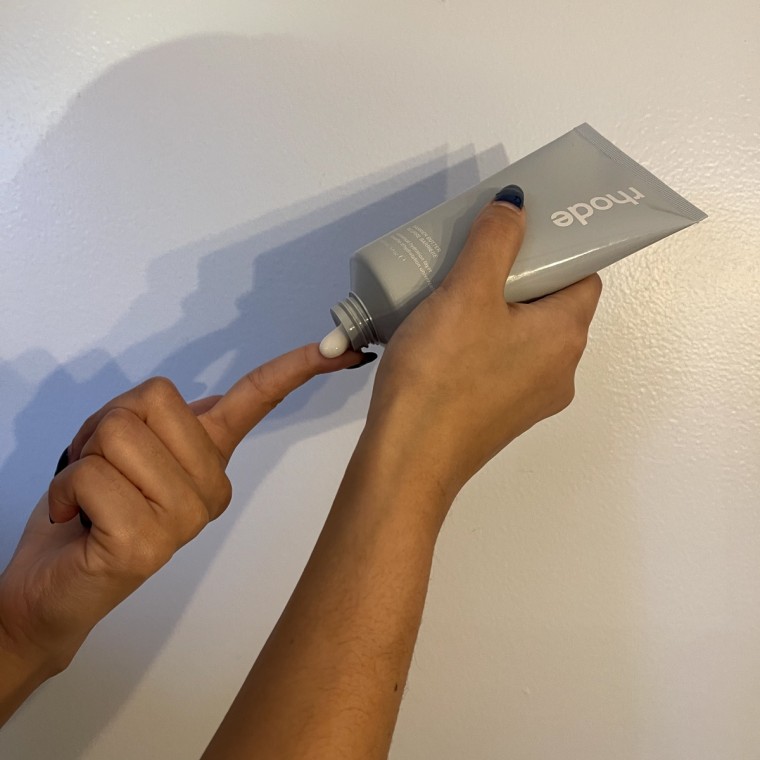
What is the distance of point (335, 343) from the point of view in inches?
18.8

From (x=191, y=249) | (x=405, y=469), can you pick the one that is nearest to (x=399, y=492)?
(x=405, y=469)

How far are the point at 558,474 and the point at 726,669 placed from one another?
0.24 m

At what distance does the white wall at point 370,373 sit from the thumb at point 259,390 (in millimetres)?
105

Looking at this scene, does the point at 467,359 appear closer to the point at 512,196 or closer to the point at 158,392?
the point at 512,196

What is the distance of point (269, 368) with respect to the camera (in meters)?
0.51

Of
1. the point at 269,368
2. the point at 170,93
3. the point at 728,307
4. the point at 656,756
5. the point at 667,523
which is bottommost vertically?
the point at 656,756

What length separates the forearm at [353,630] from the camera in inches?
14.0

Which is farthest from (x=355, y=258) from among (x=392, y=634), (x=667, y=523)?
A: (x=667, y=523)

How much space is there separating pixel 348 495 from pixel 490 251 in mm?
179

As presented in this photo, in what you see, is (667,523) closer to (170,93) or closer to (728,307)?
(728,307)

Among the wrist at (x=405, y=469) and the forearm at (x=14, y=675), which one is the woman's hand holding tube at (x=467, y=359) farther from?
the forearm at (x=14, y=675)

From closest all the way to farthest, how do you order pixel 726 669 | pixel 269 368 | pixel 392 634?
pixel 392 634, pixel 269 368, pixel 726 669

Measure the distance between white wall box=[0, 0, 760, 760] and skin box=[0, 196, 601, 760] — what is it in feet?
0.41

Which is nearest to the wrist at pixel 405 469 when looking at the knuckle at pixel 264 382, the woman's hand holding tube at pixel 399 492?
the woman's hand holding tube at pixel 399 492
